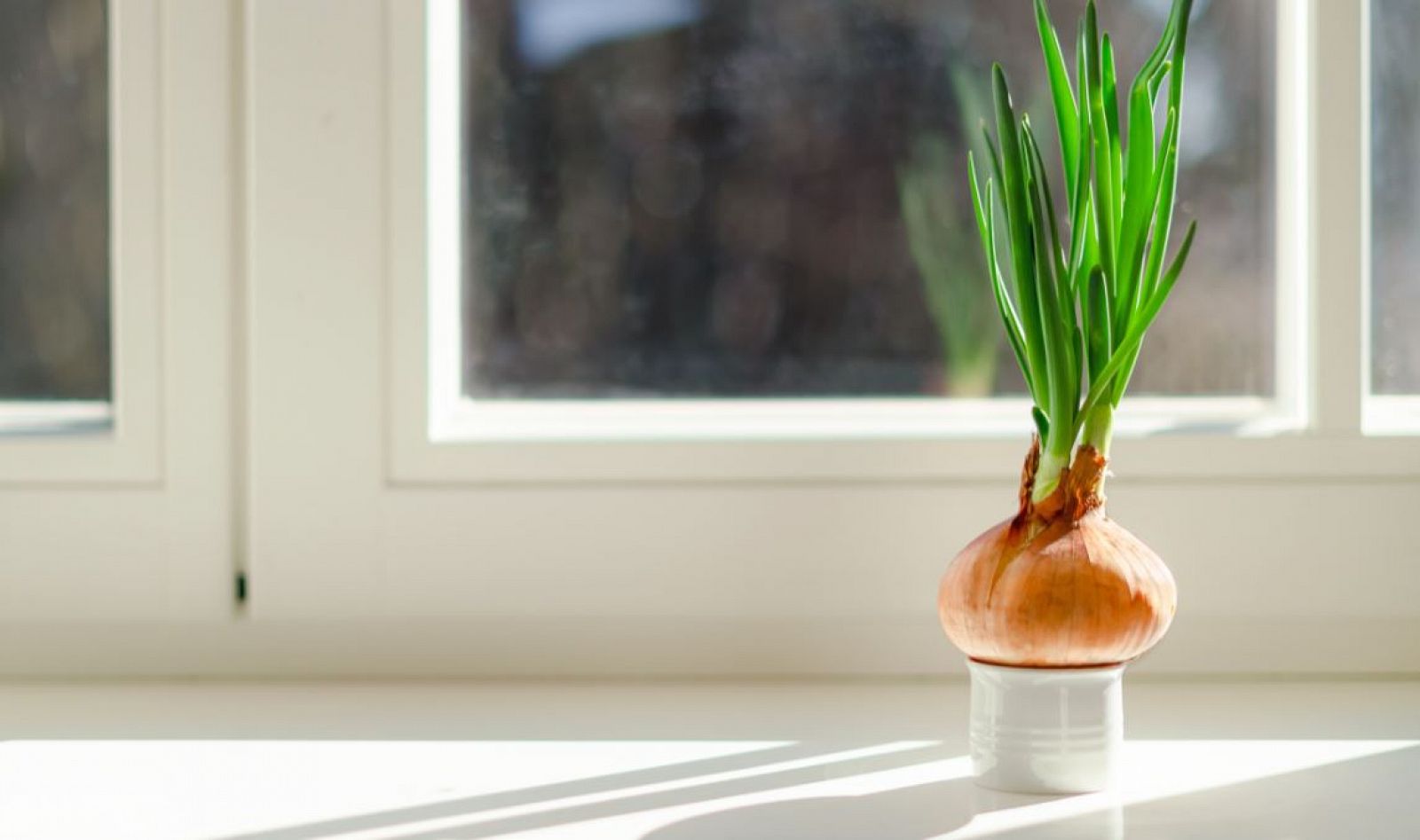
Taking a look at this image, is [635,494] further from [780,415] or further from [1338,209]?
[1338,209]

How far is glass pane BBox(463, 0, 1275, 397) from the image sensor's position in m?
0.95

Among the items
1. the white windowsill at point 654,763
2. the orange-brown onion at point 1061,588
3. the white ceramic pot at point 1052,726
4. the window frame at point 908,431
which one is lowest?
the white windowsill at point 654,763

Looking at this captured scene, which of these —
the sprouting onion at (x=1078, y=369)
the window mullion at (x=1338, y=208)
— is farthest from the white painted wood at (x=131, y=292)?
the window mullion at (x=1338, y=208)

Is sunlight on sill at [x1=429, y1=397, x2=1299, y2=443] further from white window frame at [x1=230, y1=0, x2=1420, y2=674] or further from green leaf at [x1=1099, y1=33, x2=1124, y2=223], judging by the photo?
green leaf at [x1=1099, y1=33, x2=1124, y2=223]

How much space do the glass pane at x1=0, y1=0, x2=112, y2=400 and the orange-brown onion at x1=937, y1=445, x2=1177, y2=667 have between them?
61 centimetres

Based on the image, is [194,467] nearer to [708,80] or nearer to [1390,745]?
[708,80]

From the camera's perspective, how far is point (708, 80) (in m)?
0.96

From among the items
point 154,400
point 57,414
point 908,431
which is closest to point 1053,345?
point 908,431

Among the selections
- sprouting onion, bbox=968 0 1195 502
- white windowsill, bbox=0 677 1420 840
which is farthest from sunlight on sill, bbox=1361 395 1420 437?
sprouting onion, bbox=968 0 1195 502

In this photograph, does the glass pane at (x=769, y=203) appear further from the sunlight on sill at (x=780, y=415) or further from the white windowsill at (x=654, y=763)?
the white windowsill at (x=654, y=763)

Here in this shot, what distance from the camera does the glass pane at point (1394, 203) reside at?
3.12 feet

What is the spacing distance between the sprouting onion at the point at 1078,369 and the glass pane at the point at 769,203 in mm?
262

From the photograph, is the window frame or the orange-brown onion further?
the window frame

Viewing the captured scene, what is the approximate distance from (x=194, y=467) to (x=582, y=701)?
0.29 metres
